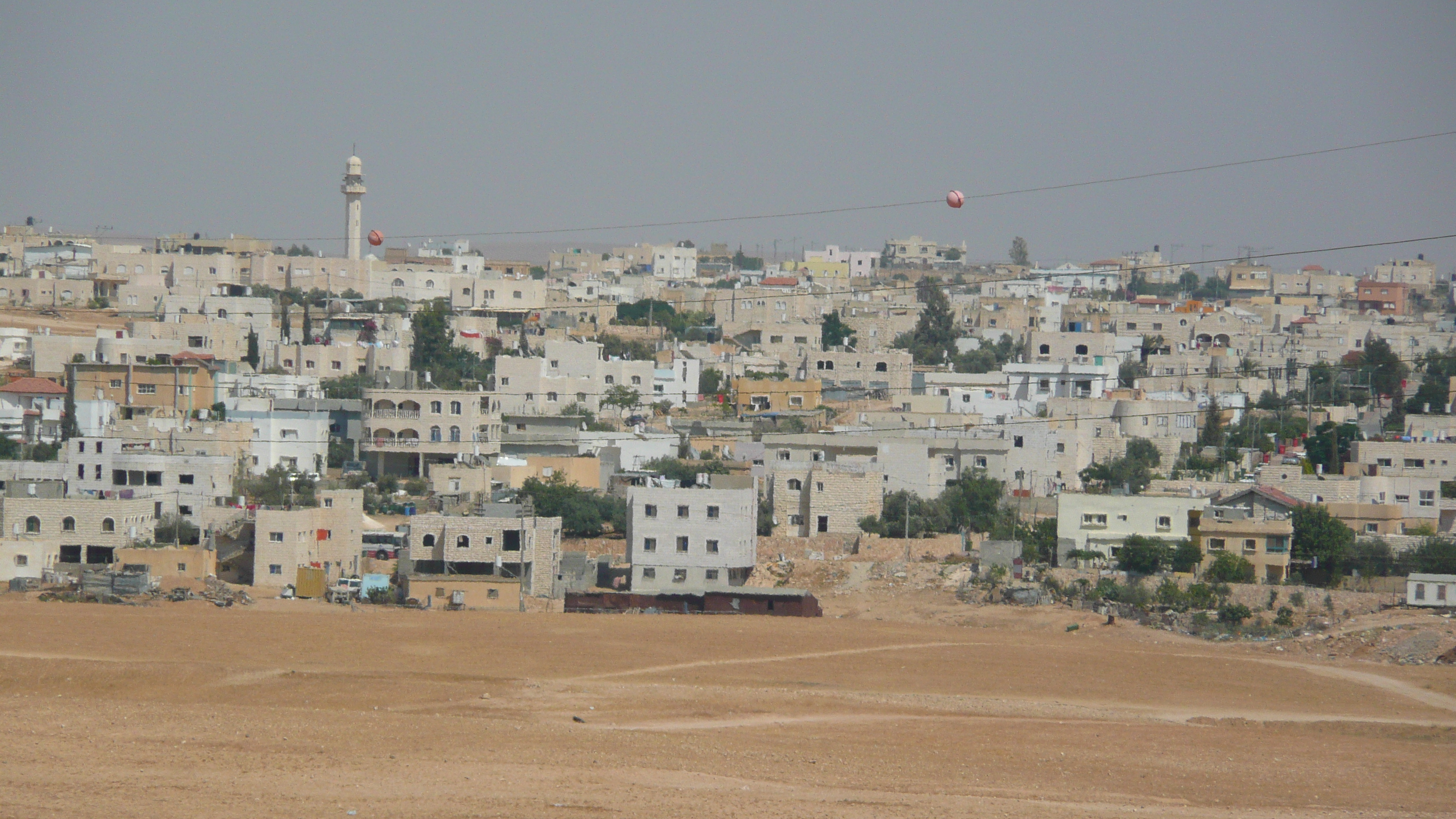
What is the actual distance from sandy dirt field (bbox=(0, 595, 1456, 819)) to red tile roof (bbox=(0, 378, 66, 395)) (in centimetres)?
1573

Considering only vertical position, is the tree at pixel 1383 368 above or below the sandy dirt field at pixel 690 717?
above

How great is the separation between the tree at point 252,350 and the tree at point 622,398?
40.2ft

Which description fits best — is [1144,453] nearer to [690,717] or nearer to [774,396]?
[774,396]

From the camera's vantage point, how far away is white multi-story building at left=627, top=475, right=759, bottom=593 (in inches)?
1421

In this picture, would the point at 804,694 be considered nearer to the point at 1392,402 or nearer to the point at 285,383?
the point at 285,383

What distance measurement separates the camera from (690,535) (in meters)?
36.2

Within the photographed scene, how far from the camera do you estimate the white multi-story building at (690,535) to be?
118 ft

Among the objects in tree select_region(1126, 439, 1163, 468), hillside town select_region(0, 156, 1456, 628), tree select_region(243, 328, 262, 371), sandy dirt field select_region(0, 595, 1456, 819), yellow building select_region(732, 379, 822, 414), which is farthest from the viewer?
tree select_region(243, 328, 262, 371)

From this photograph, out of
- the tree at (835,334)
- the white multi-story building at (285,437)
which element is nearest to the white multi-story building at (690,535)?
the white multi-story building at (285,437)

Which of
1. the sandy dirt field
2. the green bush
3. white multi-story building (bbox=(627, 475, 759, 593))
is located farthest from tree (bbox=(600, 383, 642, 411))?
the green bush

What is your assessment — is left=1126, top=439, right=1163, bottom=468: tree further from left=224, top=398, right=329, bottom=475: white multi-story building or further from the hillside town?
left=224, top=398, right=329, bottom=475: white multi-story building

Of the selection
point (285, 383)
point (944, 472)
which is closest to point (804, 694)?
point (944, 472)

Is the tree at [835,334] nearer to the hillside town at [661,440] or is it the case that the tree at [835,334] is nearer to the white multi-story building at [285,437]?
the hillside town at [661,440]

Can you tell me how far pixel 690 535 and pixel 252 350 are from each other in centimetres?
2736
